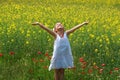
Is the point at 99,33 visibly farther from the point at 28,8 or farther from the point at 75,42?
the point at 28,8

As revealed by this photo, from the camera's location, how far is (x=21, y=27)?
31.8 feet

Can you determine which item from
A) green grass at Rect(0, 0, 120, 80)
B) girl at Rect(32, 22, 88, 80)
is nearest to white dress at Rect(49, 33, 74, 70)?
girl at Rect(32, 22, 88, 80)

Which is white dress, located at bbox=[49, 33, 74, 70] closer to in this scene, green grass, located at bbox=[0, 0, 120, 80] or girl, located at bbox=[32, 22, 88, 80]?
girl, located at bbox=[32, 22, 88, 80]

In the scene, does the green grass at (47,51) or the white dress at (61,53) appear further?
the green grass at (47,51)

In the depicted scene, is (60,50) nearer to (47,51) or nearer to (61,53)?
(61,53)

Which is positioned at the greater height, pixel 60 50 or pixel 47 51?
pixel 60 50

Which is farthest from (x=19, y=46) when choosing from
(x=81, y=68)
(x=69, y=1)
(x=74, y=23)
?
(x=69, y=1)

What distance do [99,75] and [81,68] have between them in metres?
0.37

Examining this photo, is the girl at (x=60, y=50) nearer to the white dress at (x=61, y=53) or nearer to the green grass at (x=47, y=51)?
the white dress at (x=61, y=53)

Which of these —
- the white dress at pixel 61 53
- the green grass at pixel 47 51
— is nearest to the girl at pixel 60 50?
the white dress at pixel 61 53

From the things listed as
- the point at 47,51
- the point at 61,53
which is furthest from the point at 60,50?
the point at 47,51

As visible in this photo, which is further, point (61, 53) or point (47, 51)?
point (47, 51)

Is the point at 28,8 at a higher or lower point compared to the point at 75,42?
higher

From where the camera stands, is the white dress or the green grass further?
the green grass
